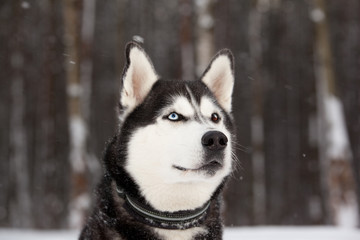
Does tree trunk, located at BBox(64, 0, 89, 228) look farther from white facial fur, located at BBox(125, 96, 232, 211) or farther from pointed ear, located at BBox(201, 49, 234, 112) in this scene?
white facial fur, located at BBox(125, 96, 232, 211)

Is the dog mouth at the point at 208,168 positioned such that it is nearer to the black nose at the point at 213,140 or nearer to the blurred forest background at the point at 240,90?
the black nose at the point at 213,140

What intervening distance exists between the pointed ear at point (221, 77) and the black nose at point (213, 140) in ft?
3.07

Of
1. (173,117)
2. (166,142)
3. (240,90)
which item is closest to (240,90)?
(240,90)

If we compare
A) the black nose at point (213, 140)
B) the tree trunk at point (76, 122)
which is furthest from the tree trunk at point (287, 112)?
the black nose at point (213, 140)

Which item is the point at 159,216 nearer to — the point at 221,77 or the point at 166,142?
the point at 166,142

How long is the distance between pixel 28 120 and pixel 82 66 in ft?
48.2

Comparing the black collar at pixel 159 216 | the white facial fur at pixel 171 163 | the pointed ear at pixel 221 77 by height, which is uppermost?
the pointed ear at pixel 221 77

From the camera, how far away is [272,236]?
20.8 ft

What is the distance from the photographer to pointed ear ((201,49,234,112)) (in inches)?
149

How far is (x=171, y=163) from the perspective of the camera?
316 centimetres

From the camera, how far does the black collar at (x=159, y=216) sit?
3.17m

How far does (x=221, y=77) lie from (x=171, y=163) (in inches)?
44.9

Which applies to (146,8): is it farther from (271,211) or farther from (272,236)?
(272,236)

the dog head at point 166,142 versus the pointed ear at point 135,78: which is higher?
the pointed ear at point 135,78
